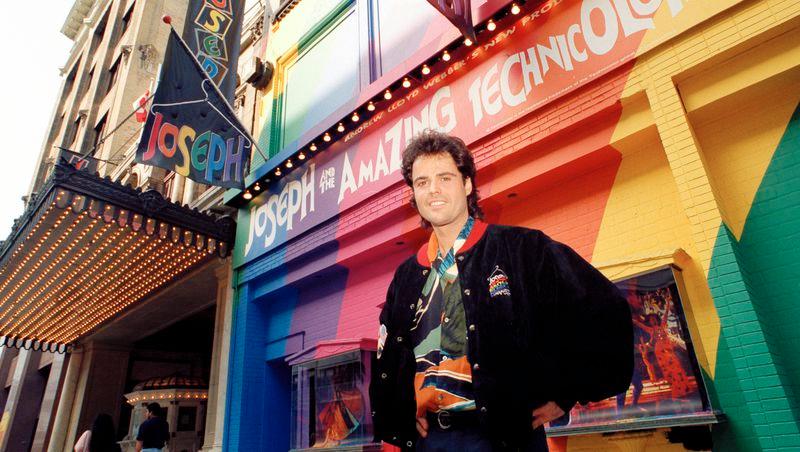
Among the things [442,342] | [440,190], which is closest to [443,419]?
[442,342]

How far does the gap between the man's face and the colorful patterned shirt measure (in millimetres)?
100

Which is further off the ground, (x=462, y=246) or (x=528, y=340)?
(x=462, y=246)

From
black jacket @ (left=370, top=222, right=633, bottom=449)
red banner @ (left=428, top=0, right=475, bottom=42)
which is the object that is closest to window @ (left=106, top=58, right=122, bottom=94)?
red banner @ (left=428, top=0, right=475, bottom=42)

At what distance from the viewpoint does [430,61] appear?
638 cm

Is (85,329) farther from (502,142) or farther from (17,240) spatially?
(502,142)

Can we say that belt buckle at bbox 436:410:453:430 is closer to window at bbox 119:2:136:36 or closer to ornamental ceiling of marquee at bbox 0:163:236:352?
ornamental ceiling of marquee at bbox 0:163:236:352

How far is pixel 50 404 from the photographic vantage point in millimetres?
15352

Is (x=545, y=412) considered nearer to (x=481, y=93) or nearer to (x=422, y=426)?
(x=422, y=426)

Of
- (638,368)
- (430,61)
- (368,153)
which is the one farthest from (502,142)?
(638,368)

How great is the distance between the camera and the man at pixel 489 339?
1.72 meters

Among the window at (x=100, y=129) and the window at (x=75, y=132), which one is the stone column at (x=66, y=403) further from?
the window at (x=75, y=132)

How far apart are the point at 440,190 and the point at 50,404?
1839cm

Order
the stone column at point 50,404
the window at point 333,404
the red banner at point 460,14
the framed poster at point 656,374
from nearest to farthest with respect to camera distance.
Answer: the framed poster at point 656,374 < the red banner at point 460,14 < the window at point 333,404 < the stone column at point 50,404

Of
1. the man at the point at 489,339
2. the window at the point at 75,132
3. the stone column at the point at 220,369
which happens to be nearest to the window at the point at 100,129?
the window at the point at 75,132
